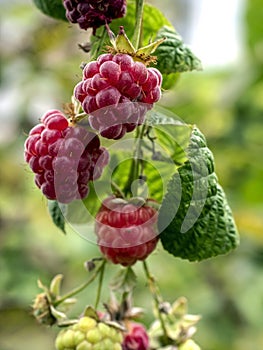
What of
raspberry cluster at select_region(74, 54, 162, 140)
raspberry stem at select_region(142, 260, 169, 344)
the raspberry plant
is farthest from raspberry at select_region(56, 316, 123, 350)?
raspberry cluster at select_region(74, 54, 162, 140)

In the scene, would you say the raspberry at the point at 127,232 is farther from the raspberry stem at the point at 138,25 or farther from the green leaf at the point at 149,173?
the raspberry stem at the point at 138,25

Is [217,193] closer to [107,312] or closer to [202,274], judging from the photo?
[107,312]

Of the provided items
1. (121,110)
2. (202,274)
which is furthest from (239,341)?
(121,110)

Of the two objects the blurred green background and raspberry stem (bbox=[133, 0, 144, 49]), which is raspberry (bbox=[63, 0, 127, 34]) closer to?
raspberry stem (bbox=[133, 0, 144, 49])

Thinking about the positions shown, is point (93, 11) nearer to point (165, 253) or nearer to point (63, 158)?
point (63, 158)

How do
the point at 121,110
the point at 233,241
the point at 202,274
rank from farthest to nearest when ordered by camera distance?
the point at 202,274, the point at 233,241, the point at 121,110

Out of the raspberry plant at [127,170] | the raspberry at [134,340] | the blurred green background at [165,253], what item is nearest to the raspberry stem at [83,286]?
the raspberry plant at [127,170]
